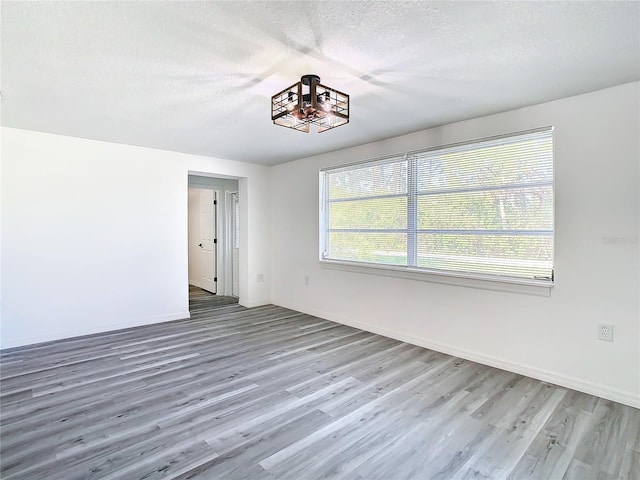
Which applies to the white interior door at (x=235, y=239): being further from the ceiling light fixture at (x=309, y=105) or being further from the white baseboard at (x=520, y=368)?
the ceiling light fixture at (x=309, y=105)

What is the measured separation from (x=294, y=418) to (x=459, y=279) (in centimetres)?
211

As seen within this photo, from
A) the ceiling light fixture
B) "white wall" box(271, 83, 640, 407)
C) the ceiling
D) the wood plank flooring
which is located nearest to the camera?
the ceiling

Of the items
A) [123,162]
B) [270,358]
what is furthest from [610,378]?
[123,162]

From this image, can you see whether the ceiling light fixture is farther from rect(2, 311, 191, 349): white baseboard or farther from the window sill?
rect(2, 311, 191, 349): white baseboard

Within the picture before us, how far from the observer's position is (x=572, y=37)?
6.10 ft

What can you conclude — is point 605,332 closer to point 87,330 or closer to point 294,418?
point 294,418

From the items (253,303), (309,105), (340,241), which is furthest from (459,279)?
(253,303)

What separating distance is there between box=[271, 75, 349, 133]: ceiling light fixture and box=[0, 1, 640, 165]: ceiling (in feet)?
0.54

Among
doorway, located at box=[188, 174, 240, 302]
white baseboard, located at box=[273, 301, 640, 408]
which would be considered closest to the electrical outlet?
white baseboard, located at box=[273, 301, 640, 408]

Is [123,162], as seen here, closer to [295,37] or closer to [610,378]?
[295,37]

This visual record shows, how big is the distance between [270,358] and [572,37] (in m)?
3.37

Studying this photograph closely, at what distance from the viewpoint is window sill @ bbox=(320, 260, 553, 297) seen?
2.87 metres

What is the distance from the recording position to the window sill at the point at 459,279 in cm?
287

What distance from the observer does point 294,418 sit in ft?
7.40
